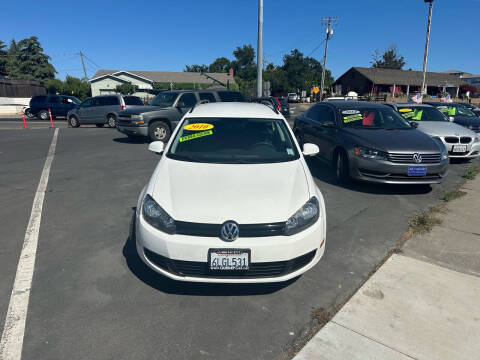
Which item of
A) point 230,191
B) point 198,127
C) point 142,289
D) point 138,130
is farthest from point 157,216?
point 138,130

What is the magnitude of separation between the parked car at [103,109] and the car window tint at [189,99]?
5.09m

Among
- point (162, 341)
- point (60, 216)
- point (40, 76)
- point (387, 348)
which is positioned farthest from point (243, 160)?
point (40, 76)

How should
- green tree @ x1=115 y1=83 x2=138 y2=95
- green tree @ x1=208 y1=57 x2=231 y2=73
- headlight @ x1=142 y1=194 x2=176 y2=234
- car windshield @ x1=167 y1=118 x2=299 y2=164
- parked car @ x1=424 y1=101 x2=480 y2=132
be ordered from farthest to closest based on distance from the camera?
green tree @ x1=208 y1=57 x2=231 y2=73, green tree @ x1=115 y1=83 x2=138 y2=95, parked car @ x1=424 y1=101 x2=480 y2=132, car windshield @ x1=167 y1=118 x2=299 y2=164, headlight @ x1=142 y1=194 x2=176 y2=234

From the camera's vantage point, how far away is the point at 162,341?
2406mm

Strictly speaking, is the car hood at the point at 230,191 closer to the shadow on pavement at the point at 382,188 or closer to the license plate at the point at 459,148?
the shadow on pavement at the point at 382,188

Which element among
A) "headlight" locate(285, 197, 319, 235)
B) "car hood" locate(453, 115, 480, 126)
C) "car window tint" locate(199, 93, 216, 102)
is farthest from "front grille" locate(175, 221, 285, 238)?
"car hood" locate(453, 115, 480, 126)

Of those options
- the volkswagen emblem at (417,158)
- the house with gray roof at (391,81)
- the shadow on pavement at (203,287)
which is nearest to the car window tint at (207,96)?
the volkswagen emblem at (417,158)

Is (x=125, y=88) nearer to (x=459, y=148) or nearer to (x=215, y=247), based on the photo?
(x=459, y=148)

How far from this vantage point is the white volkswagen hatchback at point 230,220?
2.55 m

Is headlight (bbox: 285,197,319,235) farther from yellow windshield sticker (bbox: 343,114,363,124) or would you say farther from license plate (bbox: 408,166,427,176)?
yellow windshield sticker (bbox: 343,114,363,124)

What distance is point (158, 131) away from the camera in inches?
447

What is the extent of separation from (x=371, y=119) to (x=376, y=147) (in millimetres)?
1373

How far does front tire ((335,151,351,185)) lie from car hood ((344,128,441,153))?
45 centimetres

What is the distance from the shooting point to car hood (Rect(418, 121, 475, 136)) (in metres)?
8.27
